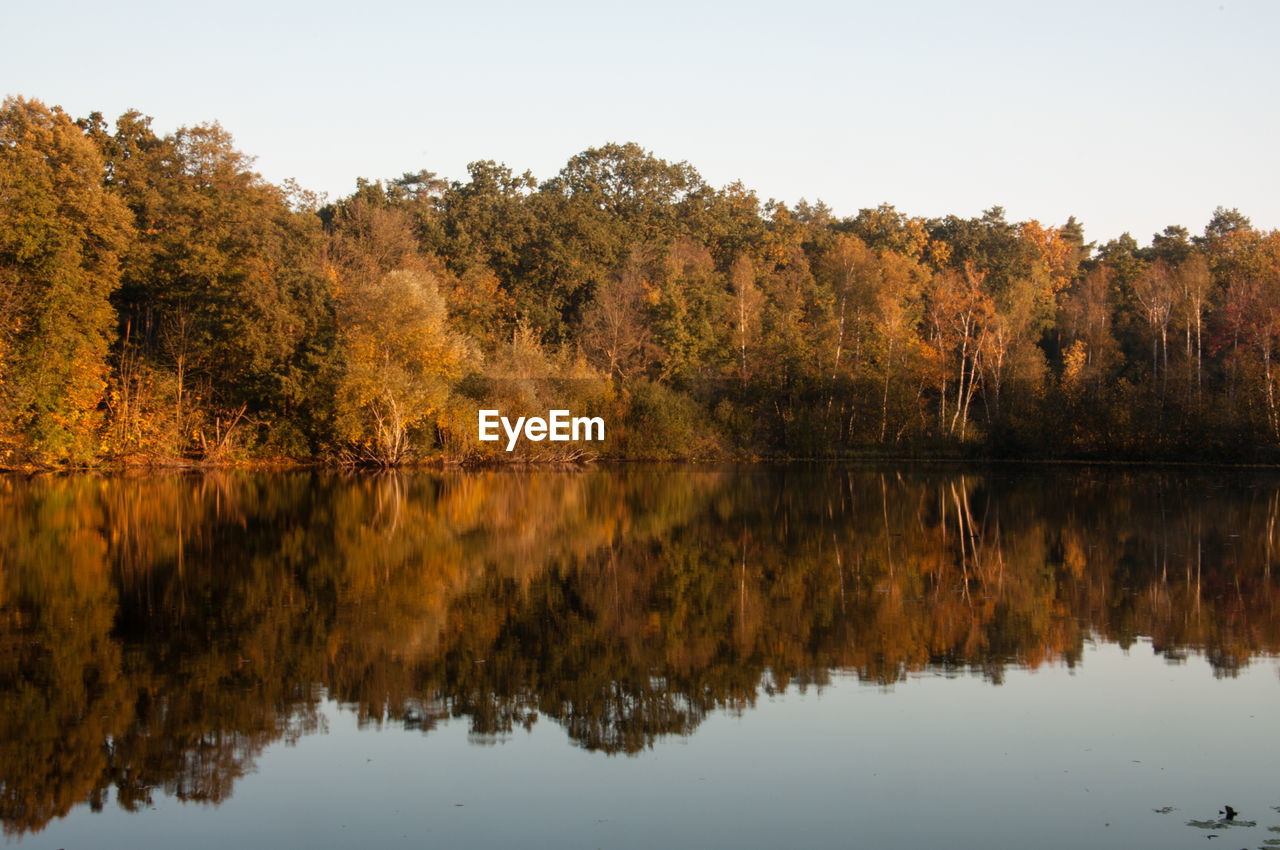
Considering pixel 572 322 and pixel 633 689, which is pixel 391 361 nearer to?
pixel 572 322

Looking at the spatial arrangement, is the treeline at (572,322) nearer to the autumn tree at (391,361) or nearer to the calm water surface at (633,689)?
the autumn tree at (391,361)

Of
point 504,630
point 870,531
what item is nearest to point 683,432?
point 870,531

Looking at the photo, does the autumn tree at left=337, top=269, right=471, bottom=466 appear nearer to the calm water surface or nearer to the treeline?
the treeline

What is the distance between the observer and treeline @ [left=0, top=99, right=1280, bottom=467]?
130ft

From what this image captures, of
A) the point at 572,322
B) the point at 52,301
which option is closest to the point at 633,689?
the point at 52,301

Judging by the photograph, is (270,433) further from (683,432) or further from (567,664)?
(567,664)

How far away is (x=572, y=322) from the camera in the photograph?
2414 inches

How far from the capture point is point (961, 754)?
26.7ft
